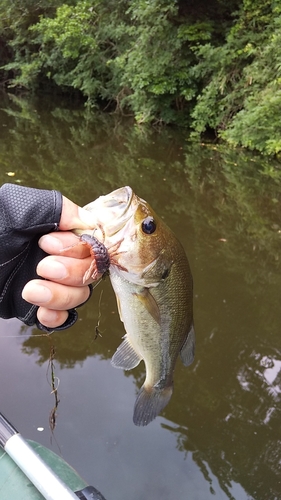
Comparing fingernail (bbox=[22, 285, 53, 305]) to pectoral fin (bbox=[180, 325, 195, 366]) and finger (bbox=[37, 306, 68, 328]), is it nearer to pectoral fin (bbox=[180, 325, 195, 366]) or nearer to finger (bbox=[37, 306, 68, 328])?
finger (bbox=[37, 306, 68, 328])

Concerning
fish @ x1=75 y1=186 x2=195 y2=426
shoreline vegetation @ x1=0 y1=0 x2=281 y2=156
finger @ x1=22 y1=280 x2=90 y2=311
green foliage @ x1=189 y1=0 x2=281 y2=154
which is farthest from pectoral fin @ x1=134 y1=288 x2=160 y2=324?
shoreline vegetation @ x1=0 y1=0 x2=281 y2=156

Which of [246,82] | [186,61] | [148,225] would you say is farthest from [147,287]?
[186,61]

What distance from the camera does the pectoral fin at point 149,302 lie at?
1.55 m

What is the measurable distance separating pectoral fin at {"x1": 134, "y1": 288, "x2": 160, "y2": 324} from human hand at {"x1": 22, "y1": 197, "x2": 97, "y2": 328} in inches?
9.4

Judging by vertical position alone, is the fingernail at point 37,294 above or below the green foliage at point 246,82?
above

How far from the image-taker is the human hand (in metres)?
1.28

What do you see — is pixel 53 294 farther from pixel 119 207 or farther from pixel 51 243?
pixel 119 207

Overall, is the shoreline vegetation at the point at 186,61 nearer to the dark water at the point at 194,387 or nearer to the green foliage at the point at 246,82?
the green foliage at the point at 246,82

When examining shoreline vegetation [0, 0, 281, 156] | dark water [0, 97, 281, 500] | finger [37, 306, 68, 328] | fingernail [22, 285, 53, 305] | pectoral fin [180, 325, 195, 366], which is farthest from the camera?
shoreline vegetation [0, 0, 281, 156]

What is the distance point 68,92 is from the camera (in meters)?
22.0

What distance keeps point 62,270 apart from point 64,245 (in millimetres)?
88

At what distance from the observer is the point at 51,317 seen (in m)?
1.41

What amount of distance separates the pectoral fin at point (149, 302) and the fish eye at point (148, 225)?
8.6 inches

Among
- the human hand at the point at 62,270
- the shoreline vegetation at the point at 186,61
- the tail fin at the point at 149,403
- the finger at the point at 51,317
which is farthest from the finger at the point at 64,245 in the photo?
the shoreline vegetation at the point at 186,61
